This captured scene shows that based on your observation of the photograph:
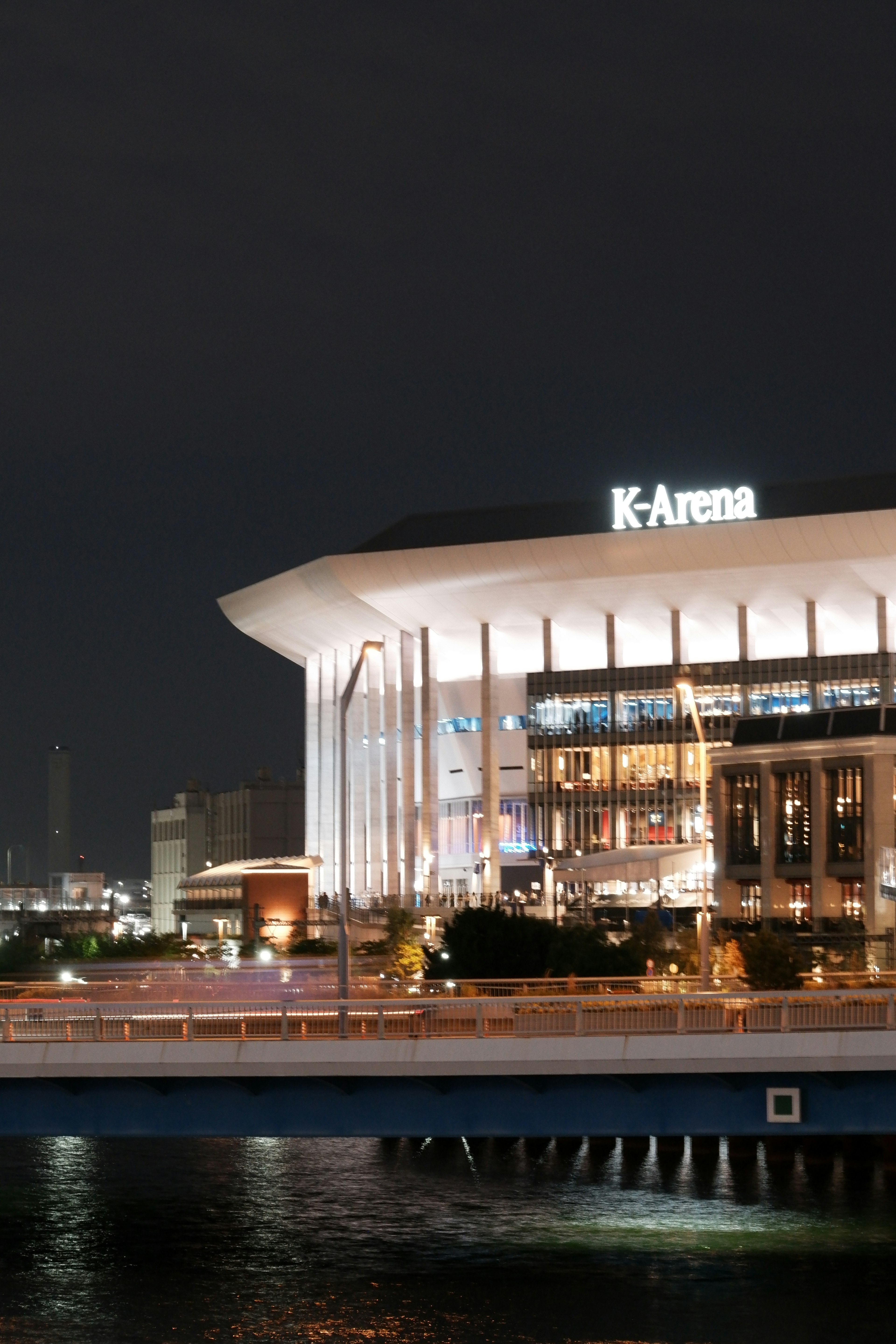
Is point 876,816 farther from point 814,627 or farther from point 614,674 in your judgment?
point 614,674

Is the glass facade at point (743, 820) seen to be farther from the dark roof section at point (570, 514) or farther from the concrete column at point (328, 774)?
the concrete column at point (328, 774)

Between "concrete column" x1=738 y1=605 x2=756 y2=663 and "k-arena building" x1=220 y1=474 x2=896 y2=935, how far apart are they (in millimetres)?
259

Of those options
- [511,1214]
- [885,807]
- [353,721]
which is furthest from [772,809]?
[353,721]

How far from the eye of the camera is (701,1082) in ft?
119

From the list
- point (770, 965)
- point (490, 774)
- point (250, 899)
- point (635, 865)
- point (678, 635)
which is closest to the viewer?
point (770, 965)

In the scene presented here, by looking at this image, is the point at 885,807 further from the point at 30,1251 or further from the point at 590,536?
the point at 30,1251

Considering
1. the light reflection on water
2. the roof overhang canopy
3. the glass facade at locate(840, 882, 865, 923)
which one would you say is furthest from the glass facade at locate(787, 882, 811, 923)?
the light reflection on water

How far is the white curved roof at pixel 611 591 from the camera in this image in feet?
415

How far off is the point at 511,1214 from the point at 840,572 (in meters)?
84.8

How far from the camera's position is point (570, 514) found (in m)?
133

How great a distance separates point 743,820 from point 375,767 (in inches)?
2844

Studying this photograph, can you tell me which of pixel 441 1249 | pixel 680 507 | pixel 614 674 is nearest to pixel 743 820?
pixel 680 507

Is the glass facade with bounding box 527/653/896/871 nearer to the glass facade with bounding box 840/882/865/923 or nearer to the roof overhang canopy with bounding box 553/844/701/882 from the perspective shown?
the roof overhang canopy with bounding box 553/844/701/882

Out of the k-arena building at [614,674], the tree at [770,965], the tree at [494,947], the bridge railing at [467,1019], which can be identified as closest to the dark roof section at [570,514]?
the k-arena building at [614,674]
